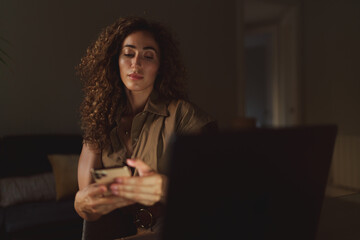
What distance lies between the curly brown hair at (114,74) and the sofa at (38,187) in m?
1.09

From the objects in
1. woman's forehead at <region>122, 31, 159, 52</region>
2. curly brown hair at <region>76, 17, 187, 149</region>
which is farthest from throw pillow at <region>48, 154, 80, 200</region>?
woman's forehead at <region>122, 31, 159, 52</region>

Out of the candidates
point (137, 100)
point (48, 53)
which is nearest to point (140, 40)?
point (137, 100)

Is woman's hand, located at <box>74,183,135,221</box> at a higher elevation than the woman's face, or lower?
lower

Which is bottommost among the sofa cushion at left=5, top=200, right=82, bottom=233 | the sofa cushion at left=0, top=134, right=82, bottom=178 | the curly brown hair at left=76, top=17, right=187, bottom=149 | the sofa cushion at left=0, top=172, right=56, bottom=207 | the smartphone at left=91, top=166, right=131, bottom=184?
the sofa cushion at left=5, top=200, right=82, bottom=233

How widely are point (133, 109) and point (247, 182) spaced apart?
87 cm

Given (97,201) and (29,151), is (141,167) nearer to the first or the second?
(97,201)

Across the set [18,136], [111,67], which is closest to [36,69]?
[18,136]

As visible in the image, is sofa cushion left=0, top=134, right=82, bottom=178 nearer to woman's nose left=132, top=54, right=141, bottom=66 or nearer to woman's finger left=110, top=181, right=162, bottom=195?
woman's nose left=132, top=54, right=141, bottom=66

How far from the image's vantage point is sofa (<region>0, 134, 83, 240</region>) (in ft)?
6.82

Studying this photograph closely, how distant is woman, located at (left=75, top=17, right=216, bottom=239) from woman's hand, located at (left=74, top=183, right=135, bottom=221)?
0.08 m

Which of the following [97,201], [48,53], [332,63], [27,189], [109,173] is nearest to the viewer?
[109,173]

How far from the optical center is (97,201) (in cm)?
89

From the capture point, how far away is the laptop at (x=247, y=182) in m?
0.41

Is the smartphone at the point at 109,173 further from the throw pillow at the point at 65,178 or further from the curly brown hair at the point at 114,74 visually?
the throw pillow at the point at 65,178
